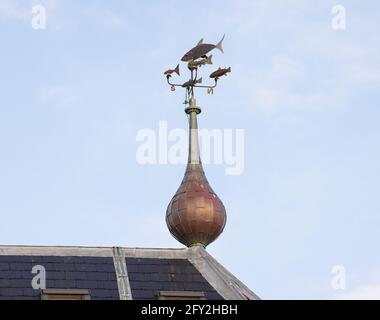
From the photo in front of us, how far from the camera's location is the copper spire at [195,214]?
7288 cm

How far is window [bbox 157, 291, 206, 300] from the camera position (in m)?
68.0

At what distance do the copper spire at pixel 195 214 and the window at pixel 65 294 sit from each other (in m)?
7.17

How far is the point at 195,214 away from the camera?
72.9 metres

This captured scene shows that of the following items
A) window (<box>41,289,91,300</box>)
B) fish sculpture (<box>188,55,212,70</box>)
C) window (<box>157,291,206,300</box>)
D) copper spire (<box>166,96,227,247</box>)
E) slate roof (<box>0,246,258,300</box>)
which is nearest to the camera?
window (<box>41,289,91,300</box>)

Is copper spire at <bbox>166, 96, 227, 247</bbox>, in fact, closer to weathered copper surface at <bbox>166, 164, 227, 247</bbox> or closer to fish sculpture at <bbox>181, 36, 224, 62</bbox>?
weathered copper surface at <bbox>166, 164, 227, 247</bbox>

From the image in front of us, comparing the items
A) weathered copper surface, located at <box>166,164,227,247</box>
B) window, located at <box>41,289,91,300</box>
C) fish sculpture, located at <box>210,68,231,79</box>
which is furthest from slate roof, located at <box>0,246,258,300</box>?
fish sculpture, located at <box>210,68,231,79</box>

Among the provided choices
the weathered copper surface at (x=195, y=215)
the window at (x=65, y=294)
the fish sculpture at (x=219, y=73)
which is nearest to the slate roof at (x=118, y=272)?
the window at (x=65, y=294)

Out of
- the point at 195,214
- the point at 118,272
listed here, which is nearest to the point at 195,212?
the point at 195,214

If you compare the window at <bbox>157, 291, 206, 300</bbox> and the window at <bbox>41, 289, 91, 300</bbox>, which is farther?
the window at <bbox>157, 291, 206, 300</bbox>

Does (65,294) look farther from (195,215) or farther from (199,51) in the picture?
(199,51)

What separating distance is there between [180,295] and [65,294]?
484 centimetres

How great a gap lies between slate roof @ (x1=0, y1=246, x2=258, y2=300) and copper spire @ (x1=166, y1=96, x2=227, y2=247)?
824mm

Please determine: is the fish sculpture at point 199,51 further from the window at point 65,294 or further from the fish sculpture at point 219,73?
the window at point 65,294
